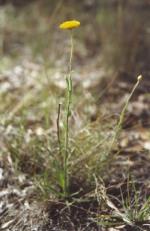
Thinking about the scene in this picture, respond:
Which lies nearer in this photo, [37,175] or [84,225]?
[84,225]

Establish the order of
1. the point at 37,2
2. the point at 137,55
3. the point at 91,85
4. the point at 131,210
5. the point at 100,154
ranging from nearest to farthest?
the point at 131,210
the point at 100,154
the point at 91,85
the point at 137,55
the point at 37,2

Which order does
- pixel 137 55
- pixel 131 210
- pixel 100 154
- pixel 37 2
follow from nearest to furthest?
1. pixel 131 210
2. pixel 100 154
3. pixel 137 55
4. pixel 37 2

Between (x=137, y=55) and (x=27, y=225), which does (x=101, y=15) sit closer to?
(x=137, y=55)

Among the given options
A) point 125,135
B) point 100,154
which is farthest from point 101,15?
point 100,154

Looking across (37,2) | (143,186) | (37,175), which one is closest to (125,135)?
(143,186)

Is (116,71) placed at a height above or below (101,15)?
below

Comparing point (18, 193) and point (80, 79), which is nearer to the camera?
point (18, 193)

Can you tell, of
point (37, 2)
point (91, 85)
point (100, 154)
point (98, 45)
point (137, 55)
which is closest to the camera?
point (100, 154)

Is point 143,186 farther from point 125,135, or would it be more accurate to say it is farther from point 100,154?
point 125,135

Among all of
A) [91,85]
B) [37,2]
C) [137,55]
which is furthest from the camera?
[37,2]

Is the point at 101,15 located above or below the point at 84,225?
above
